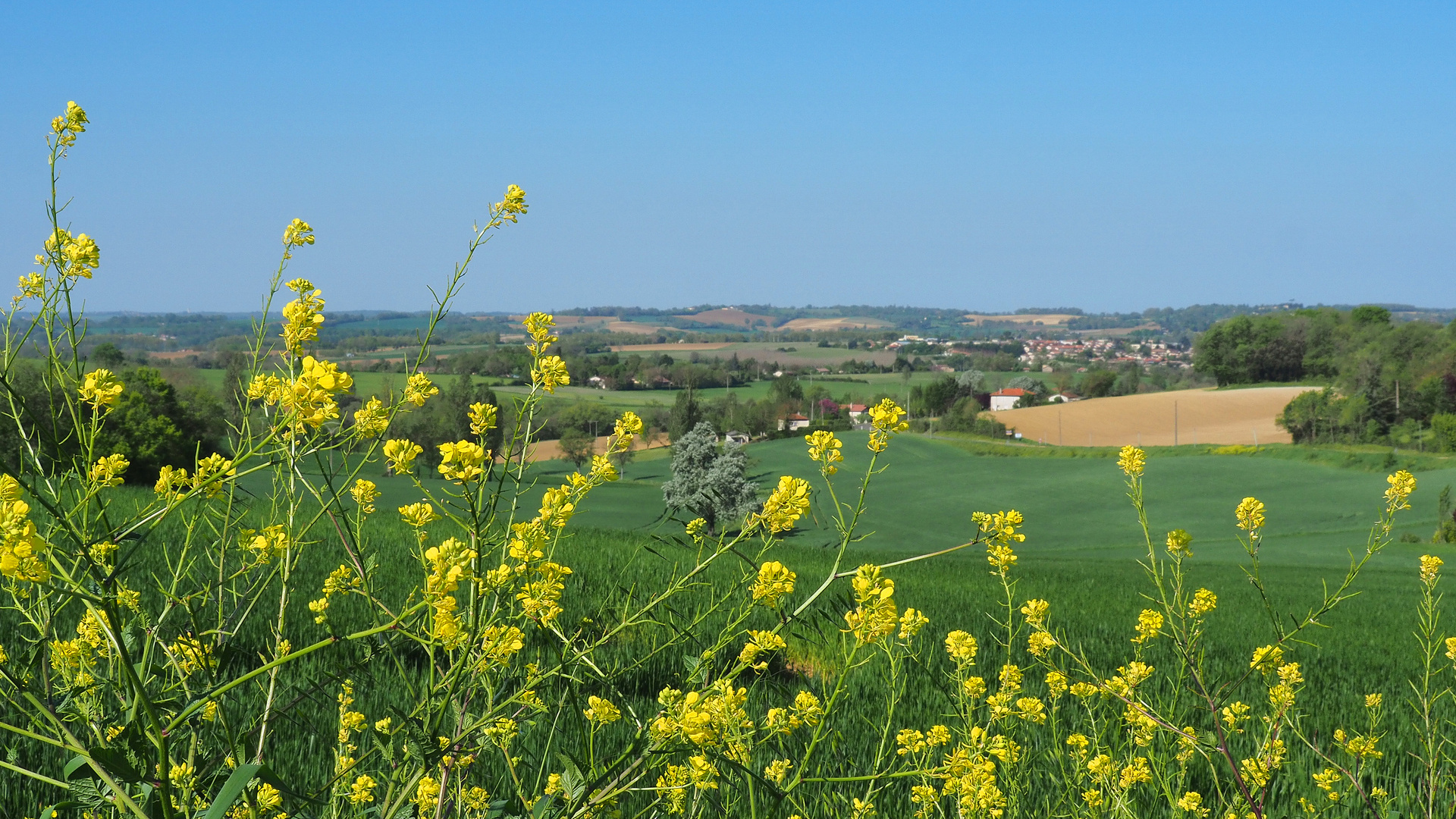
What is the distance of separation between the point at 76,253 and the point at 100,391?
25cm

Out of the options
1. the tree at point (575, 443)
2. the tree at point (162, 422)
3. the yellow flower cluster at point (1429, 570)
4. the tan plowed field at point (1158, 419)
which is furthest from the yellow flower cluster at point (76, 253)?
the tan plowed field at point (1158, 419)

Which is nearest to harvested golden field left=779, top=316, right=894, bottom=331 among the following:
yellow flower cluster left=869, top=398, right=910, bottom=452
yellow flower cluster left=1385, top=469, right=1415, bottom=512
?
yellow flower cluster left=1385, top=469, right=1415, bottom=512

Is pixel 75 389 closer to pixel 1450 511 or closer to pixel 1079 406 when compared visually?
pixel 1450 511

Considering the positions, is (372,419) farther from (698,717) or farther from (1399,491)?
(1399,491)

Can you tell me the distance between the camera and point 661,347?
9988 cm

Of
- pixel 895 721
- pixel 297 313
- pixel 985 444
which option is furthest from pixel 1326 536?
pixel 297 313

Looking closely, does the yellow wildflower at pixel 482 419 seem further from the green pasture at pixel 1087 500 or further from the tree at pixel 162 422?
the green pasture at pixel 1087 500

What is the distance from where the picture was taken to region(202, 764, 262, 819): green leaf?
2.77 feet

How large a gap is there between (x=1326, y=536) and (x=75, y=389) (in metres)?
36.2

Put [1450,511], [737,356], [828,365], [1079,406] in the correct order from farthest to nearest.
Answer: [828,365]
[737,356]
[1079,406]
[1450,511]

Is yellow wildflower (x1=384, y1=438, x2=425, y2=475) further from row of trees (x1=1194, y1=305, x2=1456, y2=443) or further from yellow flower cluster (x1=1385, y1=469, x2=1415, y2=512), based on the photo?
row of trees (x1=1194, y1=305, x2=1456, y2=443)

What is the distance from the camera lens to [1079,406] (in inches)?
2491

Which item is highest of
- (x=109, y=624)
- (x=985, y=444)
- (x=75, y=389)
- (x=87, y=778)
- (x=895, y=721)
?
(x=75, y=389)

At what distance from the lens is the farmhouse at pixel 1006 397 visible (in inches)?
3012
